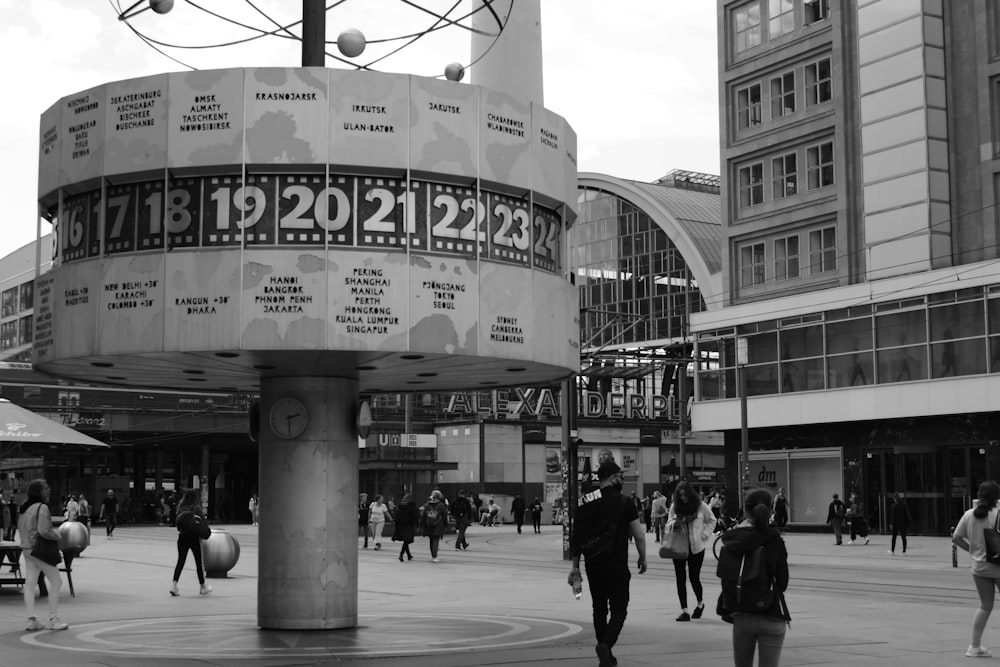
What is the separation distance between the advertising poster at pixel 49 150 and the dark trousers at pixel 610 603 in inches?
290

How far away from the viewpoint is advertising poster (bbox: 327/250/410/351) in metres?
13.0

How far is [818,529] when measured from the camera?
51.8 meters

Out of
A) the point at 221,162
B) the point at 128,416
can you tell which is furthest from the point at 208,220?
the point at 128,416

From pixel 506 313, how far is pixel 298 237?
2.38 metres

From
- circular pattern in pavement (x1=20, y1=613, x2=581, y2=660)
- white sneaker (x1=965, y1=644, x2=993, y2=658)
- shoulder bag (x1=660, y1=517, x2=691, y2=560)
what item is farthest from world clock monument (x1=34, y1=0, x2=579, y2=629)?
white sneaker (x1=965, y1=644, x2=993, y2=658)

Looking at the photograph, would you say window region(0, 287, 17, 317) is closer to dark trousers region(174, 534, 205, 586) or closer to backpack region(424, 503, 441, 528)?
backpack region(424, 503, 441, 528)

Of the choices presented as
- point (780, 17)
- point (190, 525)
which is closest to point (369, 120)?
point (190, 525)

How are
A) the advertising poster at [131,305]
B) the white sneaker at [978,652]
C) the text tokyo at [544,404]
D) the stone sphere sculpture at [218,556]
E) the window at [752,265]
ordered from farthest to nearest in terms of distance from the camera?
the text tokyo at [544,404]
the window at [752,265]
the stone sphere sculpture at [218,556]
the advertising poster at [131,305]
the white sneaker at [978,652]

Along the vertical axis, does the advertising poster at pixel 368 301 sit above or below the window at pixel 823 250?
below

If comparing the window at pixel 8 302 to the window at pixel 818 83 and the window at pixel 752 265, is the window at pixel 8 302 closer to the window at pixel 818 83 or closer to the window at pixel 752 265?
the window at pixel 752 265

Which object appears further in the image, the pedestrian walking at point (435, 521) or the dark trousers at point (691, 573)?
the pedestrian walking at point (435, 521)

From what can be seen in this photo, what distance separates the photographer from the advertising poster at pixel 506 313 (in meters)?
13.7

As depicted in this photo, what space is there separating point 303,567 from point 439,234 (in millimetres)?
4050

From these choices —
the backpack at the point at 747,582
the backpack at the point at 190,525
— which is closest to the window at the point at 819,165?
the backpack at the point at 190,525
